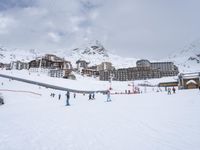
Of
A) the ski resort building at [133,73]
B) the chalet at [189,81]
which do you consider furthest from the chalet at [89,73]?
the chalet at [189,81]

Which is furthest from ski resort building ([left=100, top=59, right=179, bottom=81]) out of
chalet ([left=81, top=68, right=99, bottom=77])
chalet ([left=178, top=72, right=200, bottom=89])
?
chalet ([left=178, top=72, right=200, bottom=89])

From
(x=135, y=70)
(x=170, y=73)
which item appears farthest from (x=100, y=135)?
(x=170, y=73)

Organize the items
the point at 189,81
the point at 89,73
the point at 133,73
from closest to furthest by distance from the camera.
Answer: the point at 189,81 < the point at 133,73 < the point at 89,73

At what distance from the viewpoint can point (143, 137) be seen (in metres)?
5.56

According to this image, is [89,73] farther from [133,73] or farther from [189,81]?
[189,81]

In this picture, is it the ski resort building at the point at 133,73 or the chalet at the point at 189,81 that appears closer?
the chalet at the point at 189,81

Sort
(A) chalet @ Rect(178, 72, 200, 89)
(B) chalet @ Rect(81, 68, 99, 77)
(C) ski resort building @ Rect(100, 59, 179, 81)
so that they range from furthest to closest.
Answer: (B) chalet @ Rect(81, 68, 99, 77) < (C) ski resort building @ Rect(100, 59, 179, 81) < (A) chalet @ Rect(178, 72, 200, 89)

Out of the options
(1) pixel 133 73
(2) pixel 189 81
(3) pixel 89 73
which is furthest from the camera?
(3) pixel 89 73

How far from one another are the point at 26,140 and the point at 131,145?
3.18 meters

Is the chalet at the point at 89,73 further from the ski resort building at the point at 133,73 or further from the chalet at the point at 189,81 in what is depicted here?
the chalet at the point at 189,81

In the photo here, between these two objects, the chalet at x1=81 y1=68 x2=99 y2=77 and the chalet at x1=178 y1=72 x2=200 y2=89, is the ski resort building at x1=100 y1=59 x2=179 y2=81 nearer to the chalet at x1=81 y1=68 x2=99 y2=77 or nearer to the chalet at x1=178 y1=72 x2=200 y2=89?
the chalet at x1=81 y1=68 x2=99 y2=77

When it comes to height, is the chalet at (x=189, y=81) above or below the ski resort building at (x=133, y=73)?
below

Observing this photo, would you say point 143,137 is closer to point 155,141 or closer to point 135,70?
point 155,141

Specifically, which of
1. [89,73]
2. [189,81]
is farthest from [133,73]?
[189,81]
